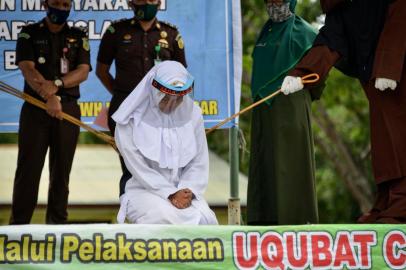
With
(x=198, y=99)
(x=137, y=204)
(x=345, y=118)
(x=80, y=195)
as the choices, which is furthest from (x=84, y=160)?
(x=137, y=204)

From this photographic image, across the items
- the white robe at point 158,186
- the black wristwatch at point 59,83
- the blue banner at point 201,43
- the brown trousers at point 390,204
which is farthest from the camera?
the blue banner at point 201,43

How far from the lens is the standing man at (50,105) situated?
738 centimetres

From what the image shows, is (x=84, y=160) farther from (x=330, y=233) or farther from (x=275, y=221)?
(x=330, y=233)

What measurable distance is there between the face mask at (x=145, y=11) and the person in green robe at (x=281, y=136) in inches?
33.7

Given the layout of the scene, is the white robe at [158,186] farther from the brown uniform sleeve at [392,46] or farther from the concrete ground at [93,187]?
the concrete ground at [93,187]

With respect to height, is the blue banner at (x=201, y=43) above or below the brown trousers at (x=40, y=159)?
above

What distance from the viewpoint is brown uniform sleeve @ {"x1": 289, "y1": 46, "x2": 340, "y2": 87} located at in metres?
6.46

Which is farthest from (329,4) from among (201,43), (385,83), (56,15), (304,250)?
(56,15)

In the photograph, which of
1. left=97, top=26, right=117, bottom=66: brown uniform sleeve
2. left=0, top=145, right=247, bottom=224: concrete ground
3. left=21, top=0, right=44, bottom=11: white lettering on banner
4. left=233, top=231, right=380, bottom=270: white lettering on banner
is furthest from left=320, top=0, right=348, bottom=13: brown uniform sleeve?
left=0, top=145, right=247, bottom=224: concrete ground

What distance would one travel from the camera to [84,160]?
62.4ft

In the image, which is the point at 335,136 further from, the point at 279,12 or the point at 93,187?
the point at 279,12

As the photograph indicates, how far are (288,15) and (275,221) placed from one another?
5.20ft

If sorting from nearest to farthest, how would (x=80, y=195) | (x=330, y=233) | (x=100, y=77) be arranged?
(x=330, y=233) < (x=100, y=77) < (x=80, y=195)

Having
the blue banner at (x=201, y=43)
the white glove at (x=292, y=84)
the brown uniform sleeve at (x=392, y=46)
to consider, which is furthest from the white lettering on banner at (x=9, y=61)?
the brown uniform sleeve at (x=392, y=46)
